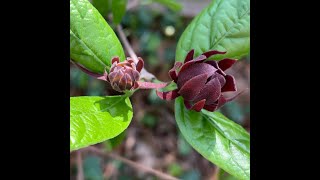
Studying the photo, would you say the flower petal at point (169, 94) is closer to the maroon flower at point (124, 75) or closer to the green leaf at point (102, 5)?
the maroon flower at point (124, 75)

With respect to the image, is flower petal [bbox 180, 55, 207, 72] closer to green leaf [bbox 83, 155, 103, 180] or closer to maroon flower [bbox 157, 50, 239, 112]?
maroon flower [bbox 157, 50, 239, 112]

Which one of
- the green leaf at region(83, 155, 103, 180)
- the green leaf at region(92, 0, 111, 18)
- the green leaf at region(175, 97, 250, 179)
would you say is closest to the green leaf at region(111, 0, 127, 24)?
the green leaf at region(92, 0, 111, 18)

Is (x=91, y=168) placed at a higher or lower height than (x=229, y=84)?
lower

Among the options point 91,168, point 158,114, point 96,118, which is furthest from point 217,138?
point 158,114

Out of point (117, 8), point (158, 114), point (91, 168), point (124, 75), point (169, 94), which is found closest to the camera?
point (124, 75)

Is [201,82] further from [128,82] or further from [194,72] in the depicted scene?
[128,82]

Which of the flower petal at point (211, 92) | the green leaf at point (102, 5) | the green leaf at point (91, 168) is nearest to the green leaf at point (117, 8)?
the green leaf at point (102, 5)
